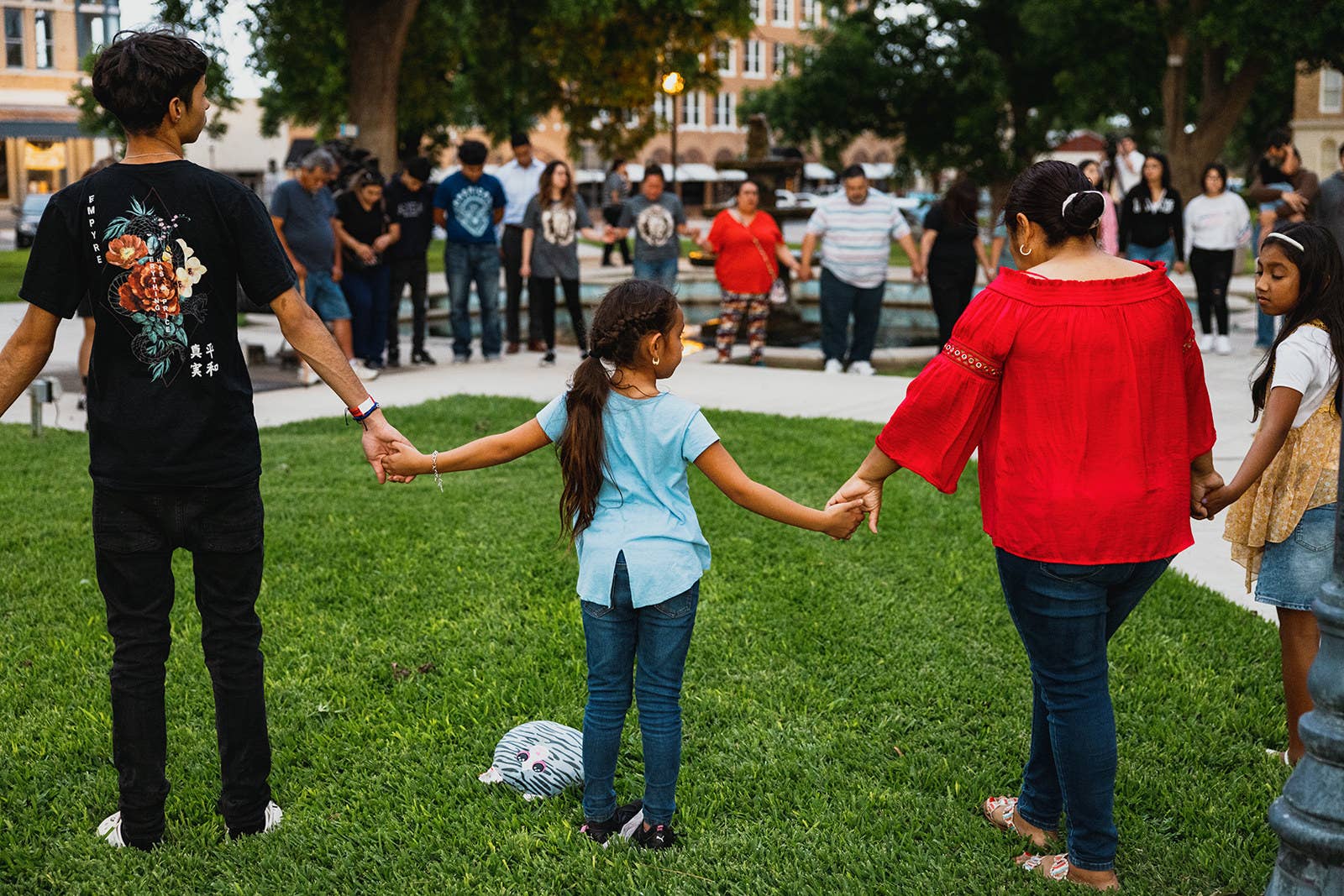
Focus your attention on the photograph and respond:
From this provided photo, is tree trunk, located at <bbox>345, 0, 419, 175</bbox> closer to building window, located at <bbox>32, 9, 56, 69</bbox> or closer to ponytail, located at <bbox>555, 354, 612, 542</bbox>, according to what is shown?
ponytail, located at <bbox>555, 354, 612, 542</bbox>

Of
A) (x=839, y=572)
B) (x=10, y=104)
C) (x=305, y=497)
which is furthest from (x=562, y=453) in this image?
(x=10, y=104)

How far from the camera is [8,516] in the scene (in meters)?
6.82

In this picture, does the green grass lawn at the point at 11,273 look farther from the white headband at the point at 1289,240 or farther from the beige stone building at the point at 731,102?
the beige stone building at the point at 731,102

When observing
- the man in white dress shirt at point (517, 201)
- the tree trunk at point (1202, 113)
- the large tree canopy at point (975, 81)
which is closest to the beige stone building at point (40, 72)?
the large tree canopy at point (975, 81)

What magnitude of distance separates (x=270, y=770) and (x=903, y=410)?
209cm

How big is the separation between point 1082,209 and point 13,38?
56.2 metres

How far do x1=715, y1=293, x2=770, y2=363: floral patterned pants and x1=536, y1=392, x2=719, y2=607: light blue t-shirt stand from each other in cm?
997

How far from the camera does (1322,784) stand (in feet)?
7.50

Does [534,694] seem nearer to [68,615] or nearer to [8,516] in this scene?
[68,615]

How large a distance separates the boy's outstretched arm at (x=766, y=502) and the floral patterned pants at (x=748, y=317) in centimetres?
986

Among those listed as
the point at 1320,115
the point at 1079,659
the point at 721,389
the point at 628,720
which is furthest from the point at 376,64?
the point at 1320,115

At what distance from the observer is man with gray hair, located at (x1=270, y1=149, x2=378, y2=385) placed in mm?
10586

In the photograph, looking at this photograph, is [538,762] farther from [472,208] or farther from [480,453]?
[472,208]

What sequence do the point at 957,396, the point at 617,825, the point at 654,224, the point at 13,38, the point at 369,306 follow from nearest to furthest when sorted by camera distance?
1. the point at 957,396
2. the point at 617,825
3. the point at 369,306
4. the point at 654,224
5. the point at 13,38
